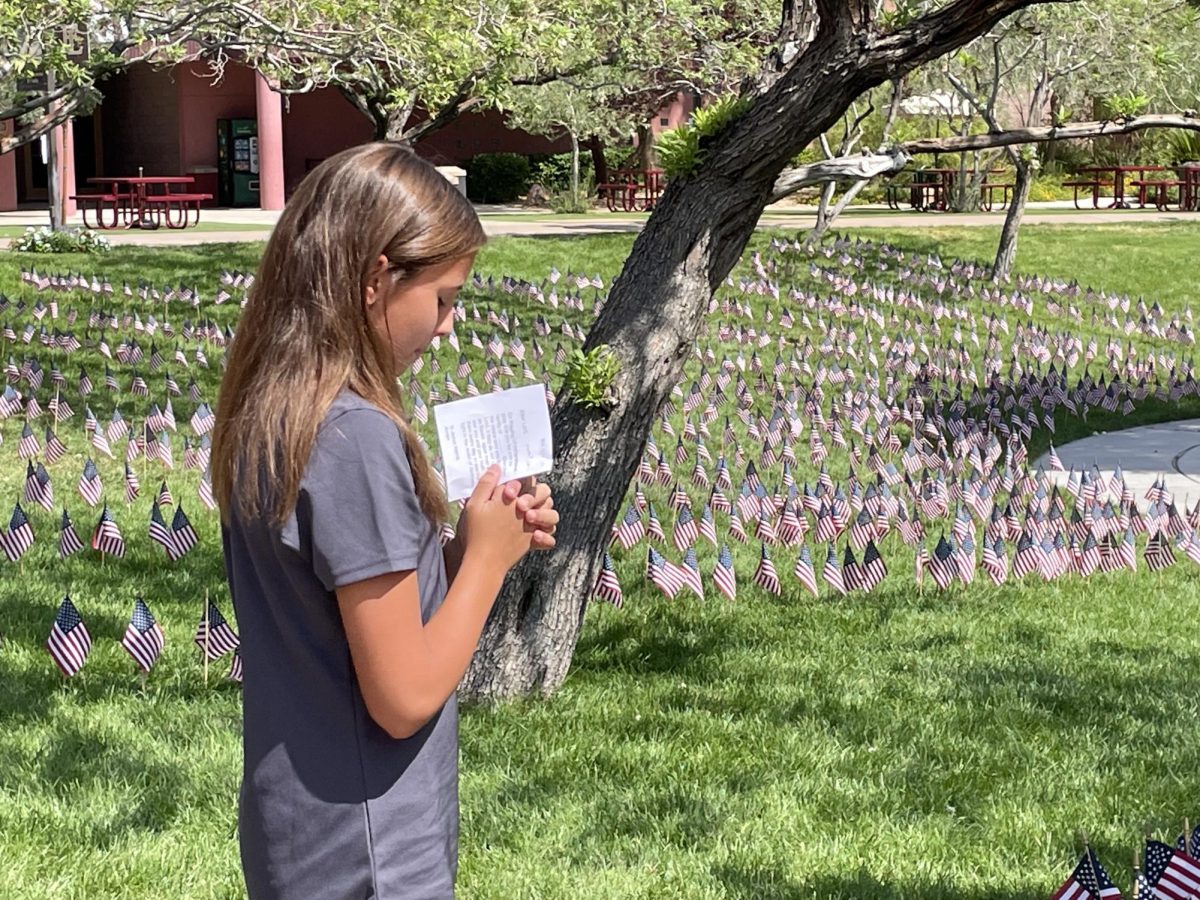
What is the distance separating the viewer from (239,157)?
119ft

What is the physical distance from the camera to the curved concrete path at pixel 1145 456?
33.8 ft

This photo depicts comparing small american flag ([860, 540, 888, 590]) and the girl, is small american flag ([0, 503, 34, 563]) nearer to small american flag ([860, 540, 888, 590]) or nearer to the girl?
small american flag ([860, 540, 888, 590])

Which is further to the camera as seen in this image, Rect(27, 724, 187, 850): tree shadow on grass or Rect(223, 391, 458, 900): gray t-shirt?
Rect(27, 724, 187, 850): tree shadow on grass

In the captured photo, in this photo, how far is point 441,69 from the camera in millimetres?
15109

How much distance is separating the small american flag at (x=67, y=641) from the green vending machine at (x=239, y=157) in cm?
3193

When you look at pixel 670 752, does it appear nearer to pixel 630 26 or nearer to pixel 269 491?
pixel 269 491

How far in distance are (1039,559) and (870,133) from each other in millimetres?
29535

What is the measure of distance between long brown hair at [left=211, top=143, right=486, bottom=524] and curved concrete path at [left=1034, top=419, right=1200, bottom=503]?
841cm

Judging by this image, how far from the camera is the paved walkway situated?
23531 mm

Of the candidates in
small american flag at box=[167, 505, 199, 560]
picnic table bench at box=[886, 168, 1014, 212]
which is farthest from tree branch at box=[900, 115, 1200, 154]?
picnic table bench at box=[886, 168, 1014, 212]

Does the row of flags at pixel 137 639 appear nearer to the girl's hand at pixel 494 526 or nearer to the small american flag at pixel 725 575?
the small american flag at pixel 725 575

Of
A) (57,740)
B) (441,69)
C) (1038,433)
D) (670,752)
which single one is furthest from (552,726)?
(441,69)

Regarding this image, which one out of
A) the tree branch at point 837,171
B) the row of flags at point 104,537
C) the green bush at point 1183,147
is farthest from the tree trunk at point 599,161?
the tree branch at point 837,171

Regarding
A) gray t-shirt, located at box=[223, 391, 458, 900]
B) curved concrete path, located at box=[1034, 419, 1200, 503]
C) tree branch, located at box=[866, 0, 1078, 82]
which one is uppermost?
tree branch, located at box=[866, 0, 1078, 82]
